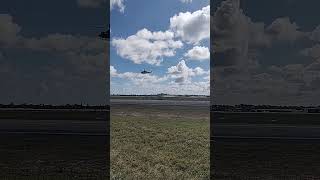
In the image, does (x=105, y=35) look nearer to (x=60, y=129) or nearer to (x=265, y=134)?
(x=60, y=129)

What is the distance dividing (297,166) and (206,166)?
2.65 meters

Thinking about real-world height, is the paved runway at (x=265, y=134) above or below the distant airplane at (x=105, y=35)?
below

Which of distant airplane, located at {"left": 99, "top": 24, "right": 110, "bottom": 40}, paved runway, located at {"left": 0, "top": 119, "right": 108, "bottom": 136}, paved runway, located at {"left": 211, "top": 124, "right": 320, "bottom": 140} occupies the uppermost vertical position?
distant airplane, located at {"left": 99, "top": 24, "right": 110, "bottom": 40}

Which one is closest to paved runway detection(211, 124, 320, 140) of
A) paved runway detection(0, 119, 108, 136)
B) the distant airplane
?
paved runway detection(0, 119, 108, 136)

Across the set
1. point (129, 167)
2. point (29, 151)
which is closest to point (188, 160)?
point (129, 167)

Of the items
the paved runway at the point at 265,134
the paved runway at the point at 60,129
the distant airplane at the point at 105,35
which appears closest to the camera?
the distant airplane at the point at 105,35

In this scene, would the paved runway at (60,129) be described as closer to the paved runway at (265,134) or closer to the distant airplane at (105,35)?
the paved runway at (265,134)

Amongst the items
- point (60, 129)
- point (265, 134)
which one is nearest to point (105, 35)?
point (60, 129)

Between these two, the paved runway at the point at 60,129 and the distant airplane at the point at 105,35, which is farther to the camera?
the paved runway at the point at 60,129

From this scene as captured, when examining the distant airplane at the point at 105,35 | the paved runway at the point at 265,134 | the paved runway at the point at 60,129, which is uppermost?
the distant airplane at the point at 105,35

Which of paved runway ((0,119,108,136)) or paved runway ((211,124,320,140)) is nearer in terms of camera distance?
paved runway ((211,124,320,140))

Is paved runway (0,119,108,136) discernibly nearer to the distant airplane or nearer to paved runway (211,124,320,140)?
paved runway (211,124,320,140)

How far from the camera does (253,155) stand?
14477 millimetres

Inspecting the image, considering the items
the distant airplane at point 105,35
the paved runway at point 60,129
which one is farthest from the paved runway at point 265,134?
the distant airplane at point 105,35
